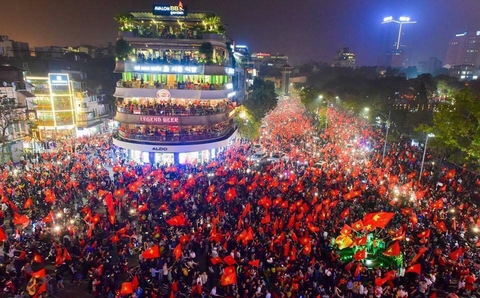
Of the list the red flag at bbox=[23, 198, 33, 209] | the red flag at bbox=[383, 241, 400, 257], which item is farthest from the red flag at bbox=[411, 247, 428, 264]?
the red flag at bbox=[23, 198, 33, 209]

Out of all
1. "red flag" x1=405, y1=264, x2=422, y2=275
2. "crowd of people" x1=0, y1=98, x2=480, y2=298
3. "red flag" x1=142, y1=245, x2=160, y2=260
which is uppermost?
"red flag" x1=142, y1=245, x2=160, y2=260

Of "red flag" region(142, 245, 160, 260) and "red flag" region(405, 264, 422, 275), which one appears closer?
"red flag" region(405, 264, 422, 275)

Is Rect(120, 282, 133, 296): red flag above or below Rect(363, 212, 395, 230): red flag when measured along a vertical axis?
below

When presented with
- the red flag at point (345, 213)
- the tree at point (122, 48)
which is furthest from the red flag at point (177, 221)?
the tree at point (122, 48)

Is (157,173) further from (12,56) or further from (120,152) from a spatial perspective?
(12,56)

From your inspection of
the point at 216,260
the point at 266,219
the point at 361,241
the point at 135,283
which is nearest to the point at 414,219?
the point at 361,241

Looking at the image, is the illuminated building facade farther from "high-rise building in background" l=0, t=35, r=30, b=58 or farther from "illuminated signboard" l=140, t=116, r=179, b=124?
"high-rise building in background" l=0, t=35, r=30, b=58

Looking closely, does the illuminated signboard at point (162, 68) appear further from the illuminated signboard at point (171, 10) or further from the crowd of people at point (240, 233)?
the crowd of people at point (240, 233)
